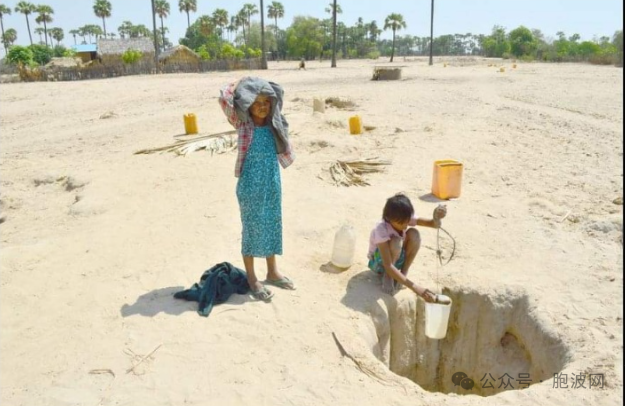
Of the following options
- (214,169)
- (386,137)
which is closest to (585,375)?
(214,169)

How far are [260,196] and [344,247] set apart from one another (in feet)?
3.05

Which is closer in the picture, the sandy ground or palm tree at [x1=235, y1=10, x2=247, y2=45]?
the sandy ground

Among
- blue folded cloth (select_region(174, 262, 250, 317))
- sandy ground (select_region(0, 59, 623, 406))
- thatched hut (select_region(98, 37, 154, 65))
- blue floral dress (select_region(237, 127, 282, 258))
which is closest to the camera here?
sandy ground (select_region(0, 59, 623, 406))

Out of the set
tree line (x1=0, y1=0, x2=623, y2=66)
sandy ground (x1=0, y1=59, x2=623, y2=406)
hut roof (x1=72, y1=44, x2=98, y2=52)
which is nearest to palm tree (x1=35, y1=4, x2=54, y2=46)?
tree line (x1=0, y1=0, x2=623, y2=66)

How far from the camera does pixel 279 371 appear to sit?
270 centimetres

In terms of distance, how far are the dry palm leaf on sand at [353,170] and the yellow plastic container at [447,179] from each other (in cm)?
92

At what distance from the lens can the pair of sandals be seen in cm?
330

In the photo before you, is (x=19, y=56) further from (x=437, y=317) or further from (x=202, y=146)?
(x=437, y=317)

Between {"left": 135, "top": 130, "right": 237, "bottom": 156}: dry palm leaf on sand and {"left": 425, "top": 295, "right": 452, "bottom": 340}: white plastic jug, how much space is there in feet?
15.4

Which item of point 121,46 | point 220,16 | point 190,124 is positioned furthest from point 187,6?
point 190,124

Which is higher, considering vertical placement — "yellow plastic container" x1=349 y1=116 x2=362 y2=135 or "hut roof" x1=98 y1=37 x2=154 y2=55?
"hut roof" x1=98 y1=37 x2=154 y2=55

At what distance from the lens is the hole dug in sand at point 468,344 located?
3.34 metres

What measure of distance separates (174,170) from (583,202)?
192 inches

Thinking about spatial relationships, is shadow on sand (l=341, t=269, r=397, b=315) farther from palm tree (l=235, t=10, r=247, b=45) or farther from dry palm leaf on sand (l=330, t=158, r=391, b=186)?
palm tree (l=235, t=10, r=247, b=45)
